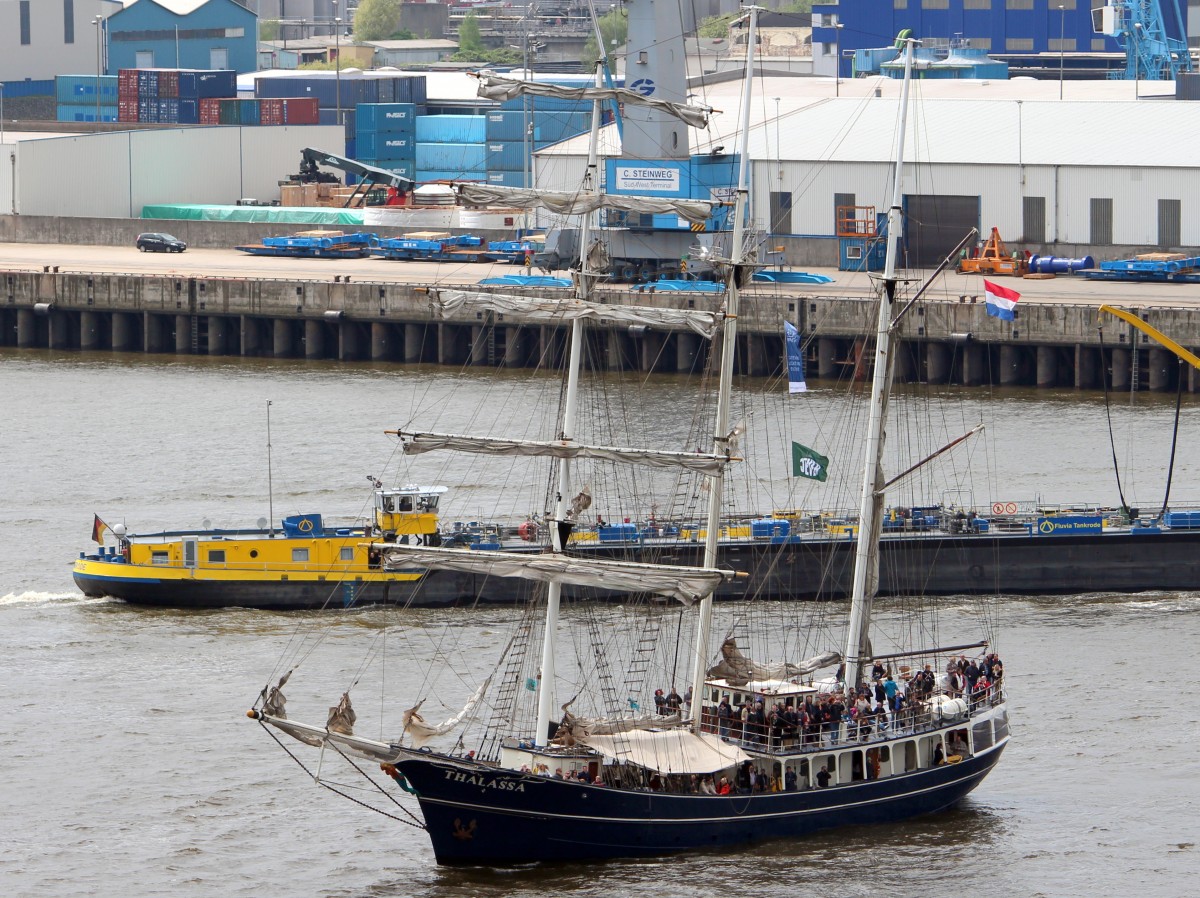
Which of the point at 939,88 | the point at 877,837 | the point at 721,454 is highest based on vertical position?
the point at 939,88

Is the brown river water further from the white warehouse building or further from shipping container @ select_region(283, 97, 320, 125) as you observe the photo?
shipping container @ select_region(283, 97, 320, 125)

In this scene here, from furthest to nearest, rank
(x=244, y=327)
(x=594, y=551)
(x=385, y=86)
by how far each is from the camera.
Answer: (x=385, y=86)
(x=244, y=327)
(x=594, y=551)

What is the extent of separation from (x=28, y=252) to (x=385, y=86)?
129ft

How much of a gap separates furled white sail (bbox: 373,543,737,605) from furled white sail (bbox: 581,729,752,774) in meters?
2.24

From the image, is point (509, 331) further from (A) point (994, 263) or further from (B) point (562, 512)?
(B) point (562, 512)

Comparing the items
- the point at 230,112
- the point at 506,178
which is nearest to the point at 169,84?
the point at 230,112

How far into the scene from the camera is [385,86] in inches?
5453

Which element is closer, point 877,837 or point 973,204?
point 877,837

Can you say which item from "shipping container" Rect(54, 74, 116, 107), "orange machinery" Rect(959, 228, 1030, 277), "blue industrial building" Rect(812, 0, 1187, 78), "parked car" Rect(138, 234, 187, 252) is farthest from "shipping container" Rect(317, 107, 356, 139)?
"orange machinery" Rect(959, 228, 1030, 277)

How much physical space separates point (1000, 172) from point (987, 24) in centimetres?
6536

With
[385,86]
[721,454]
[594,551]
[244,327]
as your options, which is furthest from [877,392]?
[385,86]

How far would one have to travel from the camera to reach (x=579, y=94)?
40.1 m

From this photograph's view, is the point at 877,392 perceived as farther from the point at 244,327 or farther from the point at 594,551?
the point at 244,327

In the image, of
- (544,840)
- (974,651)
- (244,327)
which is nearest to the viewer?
(544,840)
